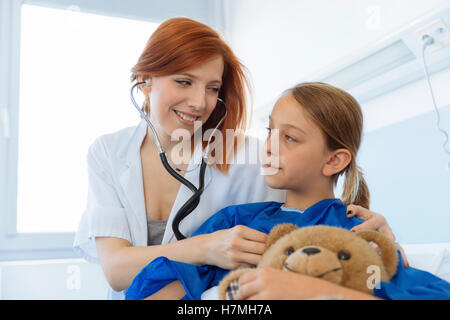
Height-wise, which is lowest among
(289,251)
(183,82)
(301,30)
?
(289,251)

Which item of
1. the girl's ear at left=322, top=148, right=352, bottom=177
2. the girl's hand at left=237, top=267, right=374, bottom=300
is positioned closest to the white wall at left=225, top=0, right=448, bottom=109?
the girl's ear at left=322, top=148, right=352, bottom=177

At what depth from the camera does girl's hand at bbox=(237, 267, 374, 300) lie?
67 cm

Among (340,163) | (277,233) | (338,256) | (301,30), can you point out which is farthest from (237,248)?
(301,30)

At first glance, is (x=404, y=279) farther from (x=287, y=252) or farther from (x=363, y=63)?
(x=363, y=63)

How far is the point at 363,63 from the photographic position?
1.81 m

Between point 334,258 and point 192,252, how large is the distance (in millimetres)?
434

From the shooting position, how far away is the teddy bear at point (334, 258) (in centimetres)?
70

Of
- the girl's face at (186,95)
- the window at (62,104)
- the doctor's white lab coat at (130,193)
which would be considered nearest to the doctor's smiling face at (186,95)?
the girl's face at (186,95)

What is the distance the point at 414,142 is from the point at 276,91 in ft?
3.29

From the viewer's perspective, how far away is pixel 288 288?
681 millimetres

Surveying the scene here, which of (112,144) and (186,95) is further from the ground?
(186,95)

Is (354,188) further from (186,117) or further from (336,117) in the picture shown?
(186,117)

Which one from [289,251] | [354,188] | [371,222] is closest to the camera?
[289,251]

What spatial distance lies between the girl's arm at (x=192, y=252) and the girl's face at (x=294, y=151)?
27 centimetres
